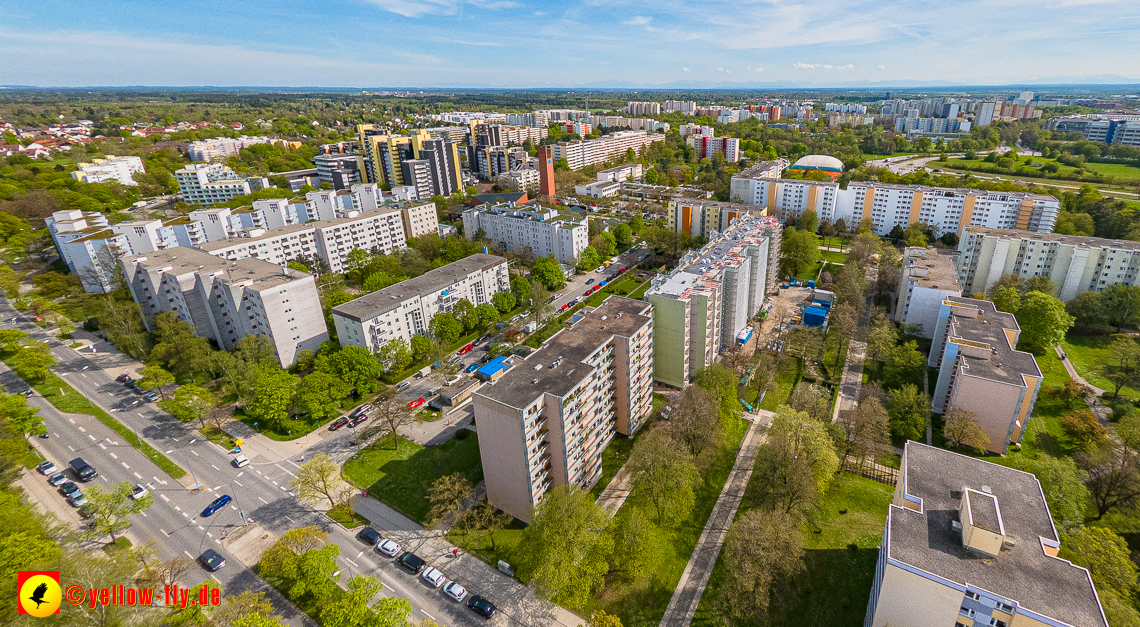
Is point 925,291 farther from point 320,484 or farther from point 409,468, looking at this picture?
point 320,484

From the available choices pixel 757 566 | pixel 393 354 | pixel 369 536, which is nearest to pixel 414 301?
pixel 393 354

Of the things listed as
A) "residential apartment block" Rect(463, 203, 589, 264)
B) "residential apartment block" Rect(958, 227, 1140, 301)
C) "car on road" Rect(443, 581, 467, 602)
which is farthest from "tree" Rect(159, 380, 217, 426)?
"residential apartment block" Rect(958, 227, 1140, 301)

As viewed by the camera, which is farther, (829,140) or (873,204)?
(829,140)

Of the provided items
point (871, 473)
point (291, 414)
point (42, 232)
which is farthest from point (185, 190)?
point (871, 473)

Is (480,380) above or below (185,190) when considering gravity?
below

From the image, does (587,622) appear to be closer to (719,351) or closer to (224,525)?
(224,525)

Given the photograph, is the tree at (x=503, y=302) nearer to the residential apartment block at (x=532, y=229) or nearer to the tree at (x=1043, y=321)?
the residential apartment block at (x=532, y=229)
